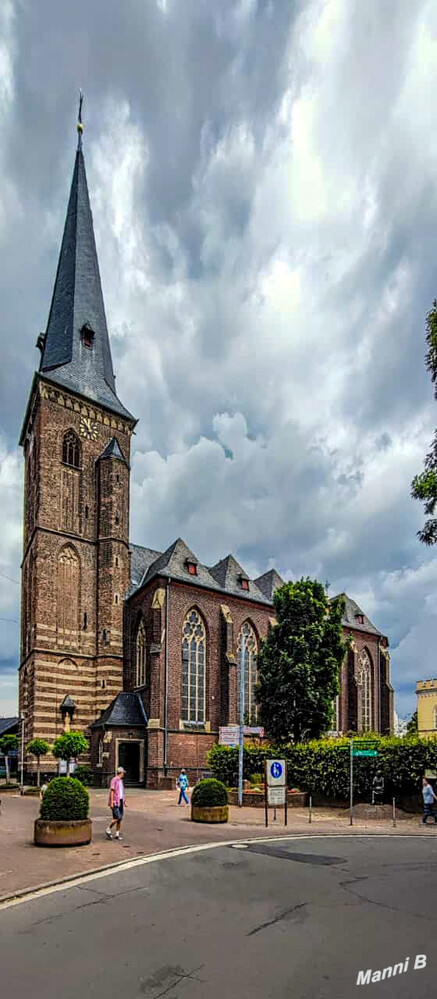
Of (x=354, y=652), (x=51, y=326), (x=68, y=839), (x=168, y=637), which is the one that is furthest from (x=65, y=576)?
(x=68, y=839)

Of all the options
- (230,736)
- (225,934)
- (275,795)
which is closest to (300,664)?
(230,736)

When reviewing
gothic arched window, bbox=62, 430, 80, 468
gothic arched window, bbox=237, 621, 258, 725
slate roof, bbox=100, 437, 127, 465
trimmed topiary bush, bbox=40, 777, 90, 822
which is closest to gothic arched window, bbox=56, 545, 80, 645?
gothic arched window, bbox=62, 430, 80, 468

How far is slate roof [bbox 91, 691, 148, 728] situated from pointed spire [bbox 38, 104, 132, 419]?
66.2 ft

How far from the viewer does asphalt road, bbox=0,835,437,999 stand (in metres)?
6.87

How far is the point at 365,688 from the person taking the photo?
59.2 meters

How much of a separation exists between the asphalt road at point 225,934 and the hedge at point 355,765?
12.9 meters

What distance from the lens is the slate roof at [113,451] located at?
1961 inches

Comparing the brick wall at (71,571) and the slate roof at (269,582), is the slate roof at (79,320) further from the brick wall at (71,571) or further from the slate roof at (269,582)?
the slate roof at (269,582)

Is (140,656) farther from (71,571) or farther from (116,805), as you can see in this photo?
(116,805)

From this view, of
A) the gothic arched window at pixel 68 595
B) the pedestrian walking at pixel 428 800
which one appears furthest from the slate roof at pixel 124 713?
the pedestrian walking at pixel 428 800

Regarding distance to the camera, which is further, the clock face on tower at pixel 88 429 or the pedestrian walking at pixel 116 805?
the clock face on tower at pixel 88 429

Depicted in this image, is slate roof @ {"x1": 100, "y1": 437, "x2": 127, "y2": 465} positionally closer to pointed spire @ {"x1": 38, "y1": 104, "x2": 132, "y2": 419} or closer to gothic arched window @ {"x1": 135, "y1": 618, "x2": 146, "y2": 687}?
pointed spire @ {"x1": 38, "y1": 104, "x2": 132, "y2": 419}

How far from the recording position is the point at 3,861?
14164 millimetres

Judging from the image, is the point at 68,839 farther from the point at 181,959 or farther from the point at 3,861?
the point at 181,959
